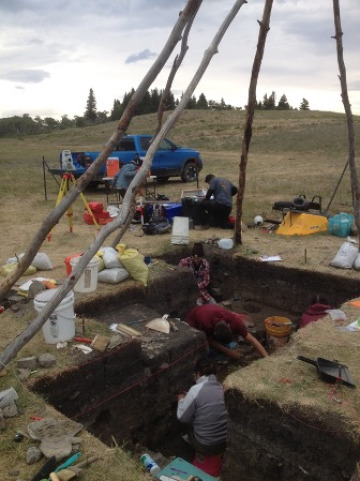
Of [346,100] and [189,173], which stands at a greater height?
[346,100]

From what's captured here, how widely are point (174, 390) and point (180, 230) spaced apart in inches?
145

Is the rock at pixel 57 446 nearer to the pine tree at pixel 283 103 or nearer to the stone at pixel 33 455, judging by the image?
the stone at pixel 33 455

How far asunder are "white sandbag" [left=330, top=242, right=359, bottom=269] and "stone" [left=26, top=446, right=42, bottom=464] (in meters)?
5.56

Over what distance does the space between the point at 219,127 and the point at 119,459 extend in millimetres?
38498

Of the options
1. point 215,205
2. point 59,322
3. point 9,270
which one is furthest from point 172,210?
point 59,322

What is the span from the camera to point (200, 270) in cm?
760

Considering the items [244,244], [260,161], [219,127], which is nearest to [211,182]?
[244,244]

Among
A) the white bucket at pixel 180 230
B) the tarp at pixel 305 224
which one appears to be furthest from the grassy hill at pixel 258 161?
the white bucket at pixel 180 230

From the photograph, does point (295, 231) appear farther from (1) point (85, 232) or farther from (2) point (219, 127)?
(2) point (219, 127)

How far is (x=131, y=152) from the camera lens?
46.5 feet

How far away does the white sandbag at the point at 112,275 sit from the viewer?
6.62 m

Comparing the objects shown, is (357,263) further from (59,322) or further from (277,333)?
(59,322)

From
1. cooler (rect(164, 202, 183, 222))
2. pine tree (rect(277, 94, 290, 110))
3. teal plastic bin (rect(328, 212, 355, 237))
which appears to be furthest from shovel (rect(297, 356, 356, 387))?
pine tree (rect(277, 94, 290, 110))

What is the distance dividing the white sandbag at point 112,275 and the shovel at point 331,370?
308cm
